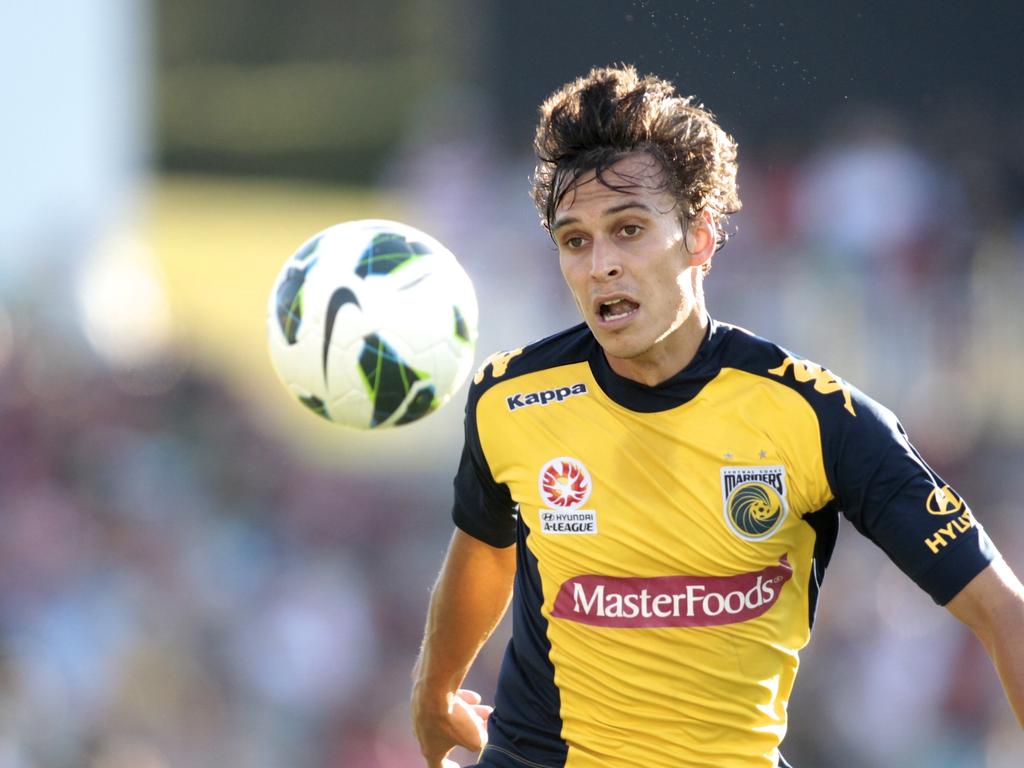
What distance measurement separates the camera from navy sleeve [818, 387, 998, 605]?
3791 mm

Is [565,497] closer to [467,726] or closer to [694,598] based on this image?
[694,598]

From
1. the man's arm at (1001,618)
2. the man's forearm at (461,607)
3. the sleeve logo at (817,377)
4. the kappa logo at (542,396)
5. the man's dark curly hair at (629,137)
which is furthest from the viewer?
the man's forearm at (461,607)

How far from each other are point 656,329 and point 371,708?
7.05m

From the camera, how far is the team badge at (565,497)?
13.9ft

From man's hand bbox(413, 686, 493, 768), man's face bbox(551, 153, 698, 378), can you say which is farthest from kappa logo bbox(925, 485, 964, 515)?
man's hand bbox(413, 686, 493, 768)

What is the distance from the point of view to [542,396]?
14.4ft

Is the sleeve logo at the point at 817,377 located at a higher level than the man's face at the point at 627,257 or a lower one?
lower

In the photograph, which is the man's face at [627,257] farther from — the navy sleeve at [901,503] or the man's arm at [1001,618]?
the man's arm at [1001,618]

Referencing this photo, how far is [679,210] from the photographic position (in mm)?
4191

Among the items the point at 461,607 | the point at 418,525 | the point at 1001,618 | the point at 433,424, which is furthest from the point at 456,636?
the point at 433,424

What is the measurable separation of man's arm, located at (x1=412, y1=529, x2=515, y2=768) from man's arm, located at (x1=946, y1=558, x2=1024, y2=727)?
4.70 feet

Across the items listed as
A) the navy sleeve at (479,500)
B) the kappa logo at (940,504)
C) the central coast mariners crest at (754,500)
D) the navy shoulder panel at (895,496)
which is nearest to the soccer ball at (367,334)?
the navy sleeve at (479,500)

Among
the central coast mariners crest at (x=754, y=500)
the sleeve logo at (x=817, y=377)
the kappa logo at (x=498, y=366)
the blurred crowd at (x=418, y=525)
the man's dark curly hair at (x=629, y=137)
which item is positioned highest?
the man's dark curly hair at (x=629, y=137)

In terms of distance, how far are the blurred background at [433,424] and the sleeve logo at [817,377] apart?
195cm
